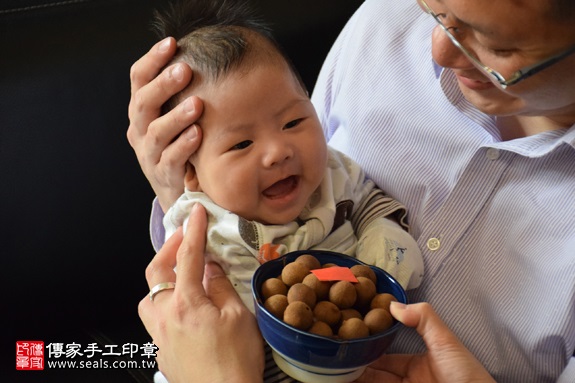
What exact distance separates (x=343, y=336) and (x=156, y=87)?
61cm

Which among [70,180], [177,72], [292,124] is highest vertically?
[177,72]

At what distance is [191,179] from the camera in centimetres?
137

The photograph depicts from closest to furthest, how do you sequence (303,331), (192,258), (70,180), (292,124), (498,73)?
1. (303,331)
2. (498,73)
3. (192,258)
4. (292,124)
5. (70,180)

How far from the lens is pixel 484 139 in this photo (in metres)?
1.34

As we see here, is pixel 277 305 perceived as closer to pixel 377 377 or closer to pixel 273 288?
pixel 273 288

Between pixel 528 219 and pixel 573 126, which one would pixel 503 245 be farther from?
pixel 573 126

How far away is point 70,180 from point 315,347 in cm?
94

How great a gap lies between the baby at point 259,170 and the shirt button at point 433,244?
0.10 feet

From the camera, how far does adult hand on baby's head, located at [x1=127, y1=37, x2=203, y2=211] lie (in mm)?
1283

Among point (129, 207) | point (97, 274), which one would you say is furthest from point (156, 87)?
point (97, 274)

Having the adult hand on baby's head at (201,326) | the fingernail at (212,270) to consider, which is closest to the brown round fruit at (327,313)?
the adult hand on baby's head at (201,326)

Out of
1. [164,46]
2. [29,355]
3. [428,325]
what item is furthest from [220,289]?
[29,355]

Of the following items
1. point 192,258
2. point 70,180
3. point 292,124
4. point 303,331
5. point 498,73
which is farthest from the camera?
point 70,180

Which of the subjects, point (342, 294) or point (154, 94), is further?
point (154, 94)
